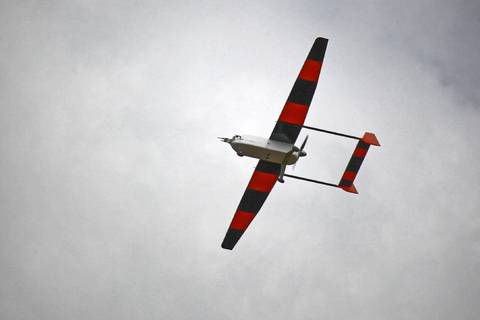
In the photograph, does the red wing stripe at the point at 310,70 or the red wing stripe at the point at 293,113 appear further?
the red wing stripe at the point at 293,113

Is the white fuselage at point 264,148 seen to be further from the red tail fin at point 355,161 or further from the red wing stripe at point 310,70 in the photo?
the red tail fin at point 355,161

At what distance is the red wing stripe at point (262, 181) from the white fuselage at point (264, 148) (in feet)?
5.94

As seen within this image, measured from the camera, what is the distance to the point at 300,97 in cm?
2802

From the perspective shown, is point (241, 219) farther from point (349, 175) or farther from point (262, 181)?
point (349, 175)

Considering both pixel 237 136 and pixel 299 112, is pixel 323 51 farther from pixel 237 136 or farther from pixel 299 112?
pixel 237 136

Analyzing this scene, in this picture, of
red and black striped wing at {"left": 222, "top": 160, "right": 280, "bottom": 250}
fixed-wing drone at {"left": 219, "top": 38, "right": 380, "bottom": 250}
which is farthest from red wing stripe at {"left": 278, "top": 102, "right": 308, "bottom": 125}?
red and black striped wing at {"left": 222, "top": 160, "right": 280, "bottom": 250}

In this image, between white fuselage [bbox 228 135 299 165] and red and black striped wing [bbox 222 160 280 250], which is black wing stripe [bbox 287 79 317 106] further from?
red and black striped wing [bbox 222 160 280 250]

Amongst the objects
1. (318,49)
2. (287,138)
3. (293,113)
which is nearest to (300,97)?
(293,113)

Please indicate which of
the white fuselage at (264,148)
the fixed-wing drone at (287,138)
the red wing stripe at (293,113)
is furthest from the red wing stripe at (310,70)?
the white fuselage at (264,148)

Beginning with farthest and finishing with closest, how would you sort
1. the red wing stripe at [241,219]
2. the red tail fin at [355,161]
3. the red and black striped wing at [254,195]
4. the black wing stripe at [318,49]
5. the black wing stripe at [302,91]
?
the red wing stripe at [241,219]
the red tail fin at [355,161]
the red and black striped wing at [254,195]
the black wing stripe at [302,91]
the black wing stripe at [318,49]

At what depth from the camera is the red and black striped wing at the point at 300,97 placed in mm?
27578

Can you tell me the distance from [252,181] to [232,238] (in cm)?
393

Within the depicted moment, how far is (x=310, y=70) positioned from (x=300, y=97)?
5.07ft

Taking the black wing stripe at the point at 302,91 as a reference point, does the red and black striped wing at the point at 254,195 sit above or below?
below
